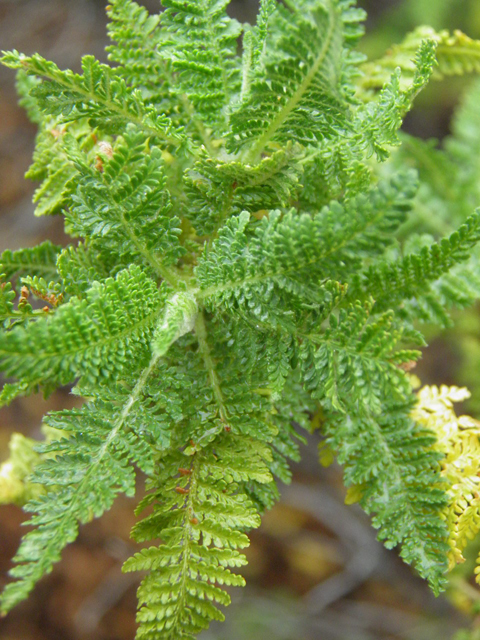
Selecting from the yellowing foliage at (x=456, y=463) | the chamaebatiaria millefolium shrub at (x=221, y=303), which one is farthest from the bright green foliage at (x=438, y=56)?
the yellowing foliage at (x=456, y=463)

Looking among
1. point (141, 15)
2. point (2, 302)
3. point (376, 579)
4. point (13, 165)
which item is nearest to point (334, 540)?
point (376, 579)

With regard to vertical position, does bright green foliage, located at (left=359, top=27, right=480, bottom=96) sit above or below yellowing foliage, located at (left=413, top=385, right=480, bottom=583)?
above

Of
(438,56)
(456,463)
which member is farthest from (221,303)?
(438,56)

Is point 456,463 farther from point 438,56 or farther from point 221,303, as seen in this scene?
point 438,56

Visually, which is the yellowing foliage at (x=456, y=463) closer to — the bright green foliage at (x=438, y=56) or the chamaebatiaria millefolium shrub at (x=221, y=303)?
the chamaebatiaria millefolium shrub at (x=221, y=303)

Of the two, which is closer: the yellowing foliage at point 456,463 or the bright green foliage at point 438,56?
the yellowing foliage at point 456,463

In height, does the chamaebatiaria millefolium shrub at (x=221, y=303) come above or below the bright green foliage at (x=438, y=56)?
below

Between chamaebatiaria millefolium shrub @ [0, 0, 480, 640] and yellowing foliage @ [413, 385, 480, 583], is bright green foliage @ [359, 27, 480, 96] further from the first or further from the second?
yellowing foliage @ [413, 385, 480, 583]

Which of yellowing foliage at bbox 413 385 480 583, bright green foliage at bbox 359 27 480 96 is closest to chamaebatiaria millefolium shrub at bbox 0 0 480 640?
yellowing foliage at bbox 413 385 480 583

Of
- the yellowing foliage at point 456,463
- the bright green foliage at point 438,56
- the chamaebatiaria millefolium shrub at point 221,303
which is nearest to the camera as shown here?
the chamaebatiaria millefolium shrub at point 221,303
